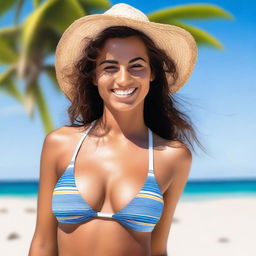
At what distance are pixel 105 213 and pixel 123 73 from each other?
616 millimetres

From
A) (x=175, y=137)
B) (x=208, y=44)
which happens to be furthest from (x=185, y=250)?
(x=208, y=44)

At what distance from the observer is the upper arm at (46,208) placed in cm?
247

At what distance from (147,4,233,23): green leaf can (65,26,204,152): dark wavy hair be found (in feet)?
44.9

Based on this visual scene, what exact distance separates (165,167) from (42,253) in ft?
2.22

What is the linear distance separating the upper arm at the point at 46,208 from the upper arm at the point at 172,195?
0.49m

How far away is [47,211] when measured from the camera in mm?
2479

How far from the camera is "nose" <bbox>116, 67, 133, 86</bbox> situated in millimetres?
2416

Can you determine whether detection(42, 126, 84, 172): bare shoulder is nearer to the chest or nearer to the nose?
the chest

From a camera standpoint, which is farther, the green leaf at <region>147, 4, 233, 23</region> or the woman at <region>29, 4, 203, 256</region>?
the green leaf at <region>147, 4, 233, 23</region>

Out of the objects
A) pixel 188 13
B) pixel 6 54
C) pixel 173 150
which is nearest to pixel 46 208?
pixel 173 150

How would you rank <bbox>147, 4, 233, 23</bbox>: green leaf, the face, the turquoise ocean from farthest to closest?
the turquoise ocean < <bbox>147, 4, 233, 23</bbox>: green leaf < the face

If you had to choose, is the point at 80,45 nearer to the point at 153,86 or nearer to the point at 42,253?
the point at 153,86

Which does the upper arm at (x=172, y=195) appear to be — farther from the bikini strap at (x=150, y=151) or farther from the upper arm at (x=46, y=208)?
the upper arm at (x=46, y=208)

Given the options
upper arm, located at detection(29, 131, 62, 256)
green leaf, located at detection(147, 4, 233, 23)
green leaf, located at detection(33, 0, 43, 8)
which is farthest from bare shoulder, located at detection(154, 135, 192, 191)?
green leaf, located at detection(33, 0, 43, 8)
